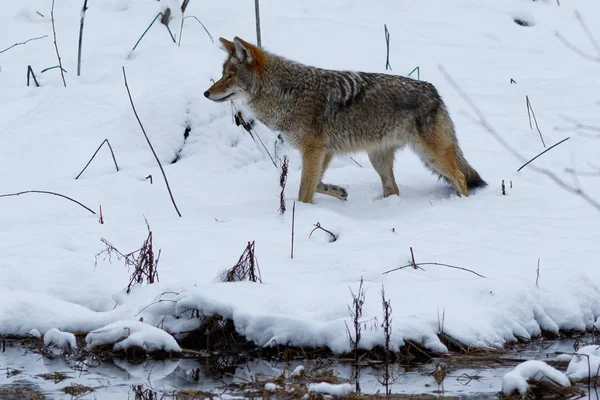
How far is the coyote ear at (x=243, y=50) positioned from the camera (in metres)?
8.84

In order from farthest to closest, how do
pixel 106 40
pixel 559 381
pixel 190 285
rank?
pixel 106 40 < pixel 190 285 < pixel 559 381

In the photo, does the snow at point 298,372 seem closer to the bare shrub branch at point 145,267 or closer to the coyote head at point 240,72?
the bare shrub branch at point 145,267

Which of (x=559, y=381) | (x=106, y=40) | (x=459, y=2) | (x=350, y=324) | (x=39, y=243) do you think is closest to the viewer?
(x=559, y=381)

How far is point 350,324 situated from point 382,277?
1024mm

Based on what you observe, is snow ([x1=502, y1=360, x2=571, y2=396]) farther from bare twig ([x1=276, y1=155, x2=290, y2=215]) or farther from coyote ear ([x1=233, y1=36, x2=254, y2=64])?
coyote ear ([x1=233, y1=36, x2=254, y2=64])

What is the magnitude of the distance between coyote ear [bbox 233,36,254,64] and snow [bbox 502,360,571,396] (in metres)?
4.99

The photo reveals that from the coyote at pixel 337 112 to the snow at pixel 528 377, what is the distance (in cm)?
425

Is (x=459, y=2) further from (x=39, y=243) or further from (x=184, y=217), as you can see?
(x=39, y=243)

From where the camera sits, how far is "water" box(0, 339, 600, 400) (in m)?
4.75

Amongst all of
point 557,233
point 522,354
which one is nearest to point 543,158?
point 557,233

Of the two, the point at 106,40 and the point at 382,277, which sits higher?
the point at 106,40

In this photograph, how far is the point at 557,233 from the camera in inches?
297

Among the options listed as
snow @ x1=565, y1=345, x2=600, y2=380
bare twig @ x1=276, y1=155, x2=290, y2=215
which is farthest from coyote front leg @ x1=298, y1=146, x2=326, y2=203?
snow @ x1=565, y1=345, x2=600, y2=380

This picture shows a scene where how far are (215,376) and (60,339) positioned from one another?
1006mm
